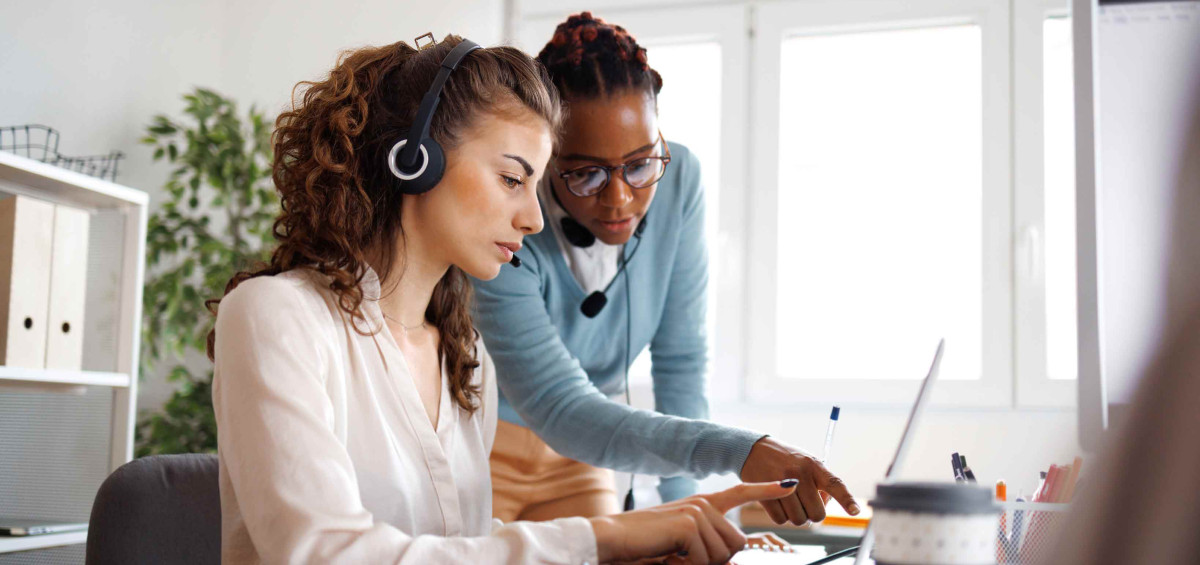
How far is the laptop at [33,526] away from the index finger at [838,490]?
1.78m

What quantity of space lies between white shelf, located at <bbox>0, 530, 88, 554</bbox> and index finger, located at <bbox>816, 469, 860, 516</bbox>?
160cm

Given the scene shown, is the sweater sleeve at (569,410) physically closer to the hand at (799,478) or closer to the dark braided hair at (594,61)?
the hand at (799,478)

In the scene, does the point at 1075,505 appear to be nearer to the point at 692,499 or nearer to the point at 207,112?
the point at 692,499

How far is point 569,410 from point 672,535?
526mm

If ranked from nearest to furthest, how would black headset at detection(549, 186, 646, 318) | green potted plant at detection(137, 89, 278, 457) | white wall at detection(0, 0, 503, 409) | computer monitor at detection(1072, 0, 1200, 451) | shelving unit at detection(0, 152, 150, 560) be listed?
1. computer monitor at detection(1072, 0, 1200, 451)
2. black headset at detection(549, 186, 646, 318)
3. shelving unit at detection(0, 152, 150, 560)
4. white wall at detection(0, 0, 503, 409)
5. green potted plant at detection(137, 89, 278, 457)

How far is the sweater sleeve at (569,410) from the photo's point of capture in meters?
1.16

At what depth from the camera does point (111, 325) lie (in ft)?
8.54

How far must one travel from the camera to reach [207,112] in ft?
10.5

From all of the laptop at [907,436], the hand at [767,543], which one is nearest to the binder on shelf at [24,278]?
the hand at [767,543]

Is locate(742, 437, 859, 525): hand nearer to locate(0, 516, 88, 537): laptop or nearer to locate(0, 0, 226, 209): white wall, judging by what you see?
locate(0, 516, 88, 537): laptop

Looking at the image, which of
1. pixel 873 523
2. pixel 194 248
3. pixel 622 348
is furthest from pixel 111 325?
pixel 873 523

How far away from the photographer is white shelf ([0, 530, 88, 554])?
201cm

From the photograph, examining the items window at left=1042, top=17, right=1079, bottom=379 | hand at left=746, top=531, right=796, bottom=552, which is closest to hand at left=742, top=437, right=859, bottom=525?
hand at left=746, top=531, right=796, bottom=552

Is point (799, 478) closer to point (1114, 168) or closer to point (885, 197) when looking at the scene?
point (1114, 168)
